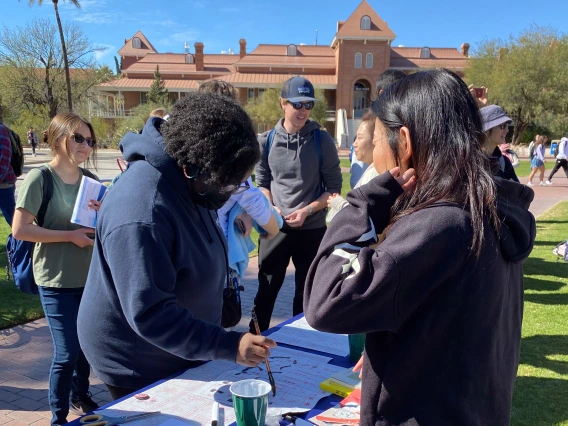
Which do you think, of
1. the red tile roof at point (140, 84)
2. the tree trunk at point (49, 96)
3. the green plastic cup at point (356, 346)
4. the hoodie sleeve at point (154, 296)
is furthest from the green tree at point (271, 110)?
the hoodie sleeve at point (154, 296)

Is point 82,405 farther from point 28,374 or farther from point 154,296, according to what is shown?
point 154,296

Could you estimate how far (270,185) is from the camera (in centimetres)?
397

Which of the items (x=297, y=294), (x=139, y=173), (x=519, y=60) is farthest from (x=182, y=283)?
(x=519, y=60)

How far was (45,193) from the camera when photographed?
2734 millimetres

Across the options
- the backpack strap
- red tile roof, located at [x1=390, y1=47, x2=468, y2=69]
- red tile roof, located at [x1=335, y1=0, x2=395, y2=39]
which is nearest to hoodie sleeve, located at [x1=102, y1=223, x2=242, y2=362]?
the backpack strap

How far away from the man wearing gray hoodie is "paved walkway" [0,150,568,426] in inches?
38.5

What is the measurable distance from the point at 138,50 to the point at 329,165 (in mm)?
58499

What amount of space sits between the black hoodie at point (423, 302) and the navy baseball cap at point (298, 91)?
2.52m

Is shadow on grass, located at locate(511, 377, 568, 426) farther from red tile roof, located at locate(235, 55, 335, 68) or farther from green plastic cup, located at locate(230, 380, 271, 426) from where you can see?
red tile roof, located at locate(235, 55, 335, 68)

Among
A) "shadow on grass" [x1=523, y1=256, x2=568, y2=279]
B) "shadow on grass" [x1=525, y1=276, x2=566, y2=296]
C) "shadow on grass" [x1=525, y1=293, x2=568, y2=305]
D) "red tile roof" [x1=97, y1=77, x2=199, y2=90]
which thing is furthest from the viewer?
"red tile roof" [x1=97, y1=77, x2=199, y2=90]

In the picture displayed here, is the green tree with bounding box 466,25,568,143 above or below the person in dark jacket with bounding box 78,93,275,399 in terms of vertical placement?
above

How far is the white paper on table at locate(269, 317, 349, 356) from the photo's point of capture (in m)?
2.17

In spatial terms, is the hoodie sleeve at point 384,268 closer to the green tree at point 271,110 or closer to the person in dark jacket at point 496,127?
the person in dark jacket at point 496,127

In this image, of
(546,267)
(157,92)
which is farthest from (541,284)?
(157,92)
